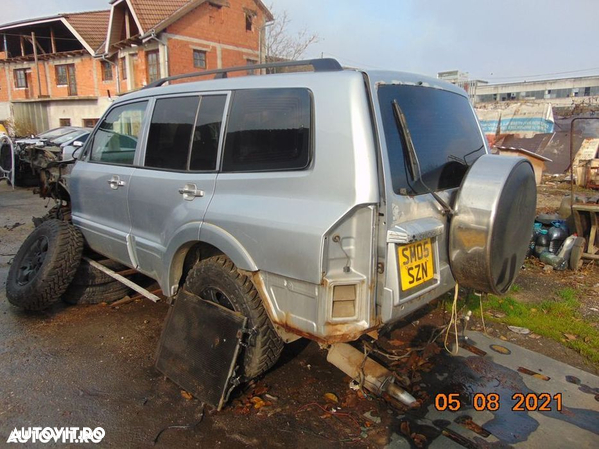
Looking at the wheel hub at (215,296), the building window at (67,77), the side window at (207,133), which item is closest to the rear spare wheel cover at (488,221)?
the wheel hub at (215,296)

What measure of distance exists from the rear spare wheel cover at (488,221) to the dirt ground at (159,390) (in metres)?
0.90

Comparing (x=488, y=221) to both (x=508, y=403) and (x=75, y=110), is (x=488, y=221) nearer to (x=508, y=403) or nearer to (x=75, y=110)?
(x=508, y=403)

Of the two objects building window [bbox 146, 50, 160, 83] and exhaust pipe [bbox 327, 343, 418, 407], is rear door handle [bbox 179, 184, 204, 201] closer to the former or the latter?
exhaust pipe [bbox 327, 343, 418, 407]

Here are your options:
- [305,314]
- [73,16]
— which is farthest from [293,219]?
[73,16]

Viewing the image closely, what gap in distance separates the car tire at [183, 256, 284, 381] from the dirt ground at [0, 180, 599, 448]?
32cm

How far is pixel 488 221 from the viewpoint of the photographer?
90.0 inches

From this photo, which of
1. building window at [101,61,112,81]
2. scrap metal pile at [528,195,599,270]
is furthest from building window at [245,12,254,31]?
scrap metal pile at [528,195,599,270]

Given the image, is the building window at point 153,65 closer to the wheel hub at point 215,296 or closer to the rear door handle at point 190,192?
the rear door handle at point 190,192

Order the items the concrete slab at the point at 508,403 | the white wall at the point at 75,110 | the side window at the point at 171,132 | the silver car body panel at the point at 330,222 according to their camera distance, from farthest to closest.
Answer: the white wall at the point at 75,110, the side window at the point at 171,132, the concrete slab at the point at 508,403, the silver car body panel at the point at 330,222

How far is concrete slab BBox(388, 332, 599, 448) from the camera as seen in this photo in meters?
2.43

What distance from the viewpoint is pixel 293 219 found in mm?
2225

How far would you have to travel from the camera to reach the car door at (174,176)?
9.16 ft

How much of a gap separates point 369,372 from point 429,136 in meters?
1.52

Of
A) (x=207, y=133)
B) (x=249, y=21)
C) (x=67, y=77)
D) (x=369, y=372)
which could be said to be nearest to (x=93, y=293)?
(x=207, y=133)
